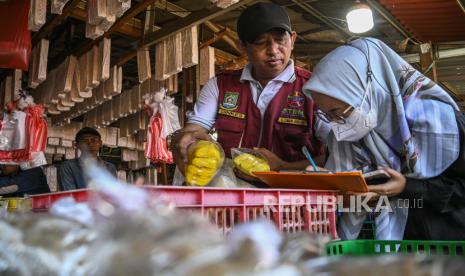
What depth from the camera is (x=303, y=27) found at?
17.4ft

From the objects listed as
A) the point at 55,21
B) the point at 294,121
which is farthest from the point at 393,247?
the point at 55,21

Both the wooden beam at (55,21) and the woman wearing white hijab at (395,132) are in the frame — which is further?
the wooden beam at (55,21)

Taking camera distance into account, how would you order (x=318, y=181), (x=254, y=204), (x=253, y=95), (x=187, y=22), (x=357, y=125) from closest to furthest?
1. (x=254, y=204)
2. (x=318, y=181)
3. (x=357, y=125)
4. (x=253, y=95)
5. (x=187, y=22)

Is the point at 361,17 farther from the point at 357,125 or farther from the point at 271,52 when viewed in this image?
the point at 357,125

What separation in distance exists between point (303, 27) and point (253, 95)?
3.45 m

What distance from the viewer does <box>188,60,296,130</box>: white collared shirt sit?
210 cm

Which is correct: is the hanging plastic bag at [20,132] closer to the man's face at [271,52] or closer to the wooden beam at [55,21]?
the wooden beam at [55,21]

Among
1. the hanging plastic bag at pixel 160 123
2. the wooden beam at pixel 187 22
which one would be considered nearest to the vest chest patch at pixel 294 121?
the wooden beam at pixel 187 22

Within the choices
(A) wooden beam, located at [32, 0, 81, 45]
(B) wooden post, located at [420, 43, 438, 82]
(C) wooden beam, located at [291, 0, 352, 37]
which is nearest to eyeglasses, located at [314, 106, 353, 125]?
(B) wooden post, located at [420, 43, 438, 82]

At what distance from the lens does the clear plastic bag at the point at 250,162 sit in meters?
1.70

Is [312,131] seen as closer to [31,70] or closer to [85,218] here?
[85,218]

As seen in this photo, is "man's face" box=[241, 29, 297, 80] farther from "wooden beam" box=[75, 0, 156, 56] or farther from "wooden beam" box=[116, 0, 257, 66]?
"wooden beam" box=[75, 0, 156, 56]

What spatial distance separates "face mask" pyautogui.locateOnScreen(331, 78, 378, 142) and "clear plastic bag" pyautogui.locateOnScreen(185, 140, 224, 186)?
481 mm

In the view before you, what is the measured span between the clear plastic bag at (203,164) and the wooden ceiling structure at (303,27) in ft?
6.11
